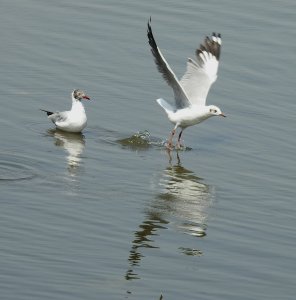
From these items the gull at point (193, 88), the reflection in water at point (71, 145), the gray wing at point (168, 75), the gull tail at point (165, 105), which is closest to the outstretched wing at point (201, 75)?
the gull at point (193, 88)

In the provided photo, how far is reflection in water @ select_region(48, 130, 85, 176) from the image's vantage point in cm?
1318

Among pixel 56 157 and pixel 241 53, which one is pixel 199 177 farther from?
pixel 241 53

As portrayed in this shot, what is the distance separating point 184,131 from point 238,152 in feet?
5.62

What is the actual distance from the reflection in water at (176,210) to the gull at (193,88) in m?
1.23

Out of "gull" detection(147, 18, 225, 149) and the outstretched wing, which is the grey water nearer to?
"gull" detection(147, 18, 225, 149)

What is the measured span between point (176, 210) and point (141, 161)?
2.24 m

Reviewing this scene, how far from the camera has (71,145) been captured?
14508 mm

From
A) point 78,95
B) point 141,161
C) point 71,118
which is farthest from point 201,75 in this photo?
point 141,161

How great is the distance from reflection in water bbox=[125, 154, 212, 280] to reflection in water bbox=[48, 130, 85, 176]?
3.52 feet

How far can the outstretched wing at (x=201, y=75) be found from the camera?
15711 mm

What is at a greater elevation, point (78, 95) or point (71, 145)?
point (78, 95)

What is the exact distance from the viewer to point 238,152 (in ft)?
47.9

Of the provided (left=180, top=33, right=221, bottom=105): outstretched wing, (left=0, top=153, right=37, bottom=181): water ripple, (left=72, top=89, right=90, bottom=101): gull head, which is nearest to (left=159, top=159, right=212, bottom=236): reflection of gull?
(left=0, top=153, right=37, bottom=181): water ripple

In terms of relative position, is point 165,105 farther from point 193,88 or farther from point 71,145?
point 71,145
